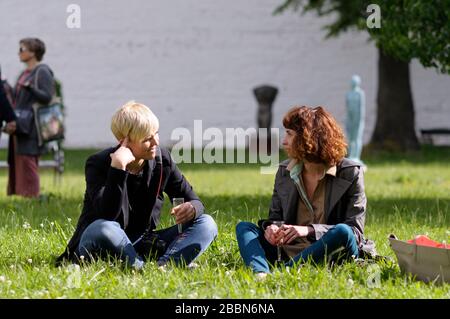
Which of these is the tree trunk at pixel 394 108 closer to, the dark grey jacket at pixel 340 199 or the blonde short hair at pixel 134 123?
the dark grey jacket at pixel 340 199

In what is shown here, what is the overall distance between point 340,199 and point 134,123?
4.08 feet

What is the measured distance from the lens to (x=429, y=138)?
27125 millimetres

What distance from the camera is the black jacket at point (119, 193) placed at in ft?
21.7

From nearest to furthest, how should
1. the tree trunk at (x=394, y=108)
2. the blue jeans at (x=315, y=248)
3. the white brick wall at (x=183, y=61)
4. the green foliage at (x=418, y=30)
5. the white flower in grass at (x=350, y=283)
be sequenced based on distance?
the white flower in grass at (x=350, y=283)
the blue jeans at (x=315, y=248)
the green foliage at (x=418, y=30)
the tree trunk at (x=394, y=108)
the white brick wall at (x=183, y=61)

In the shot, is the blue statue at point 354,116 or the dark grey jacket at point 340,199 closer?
the dark grey jacket at point 340,199

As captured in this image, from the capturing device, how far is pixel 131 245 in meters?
6.73

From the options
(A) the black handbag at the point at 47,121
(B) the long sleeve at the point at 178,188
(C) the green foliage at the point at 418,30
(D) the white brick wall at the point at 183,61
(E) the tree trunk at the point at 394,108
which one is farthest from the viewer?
(D) the white brick wall at the point at 183,61

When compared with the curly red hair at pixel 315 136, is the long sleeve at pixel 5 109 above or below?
below

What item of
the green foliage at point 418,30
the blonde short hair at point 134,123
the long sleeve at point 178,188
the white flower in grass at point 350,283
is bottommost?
the white flower in grass at point 350,283

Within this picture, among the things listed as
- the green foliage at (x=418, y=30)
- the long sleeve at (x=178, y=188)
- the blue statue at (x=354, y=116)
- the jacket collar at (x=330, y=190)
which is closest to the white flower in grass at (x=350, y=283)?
the jacket collar at (x=330, y=190)

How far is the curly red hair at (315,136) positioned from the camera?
668cm

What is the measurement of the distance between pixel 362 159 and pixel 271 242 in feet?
52.5

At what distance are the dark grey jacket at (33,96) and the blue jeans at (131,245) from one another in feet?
18.5
